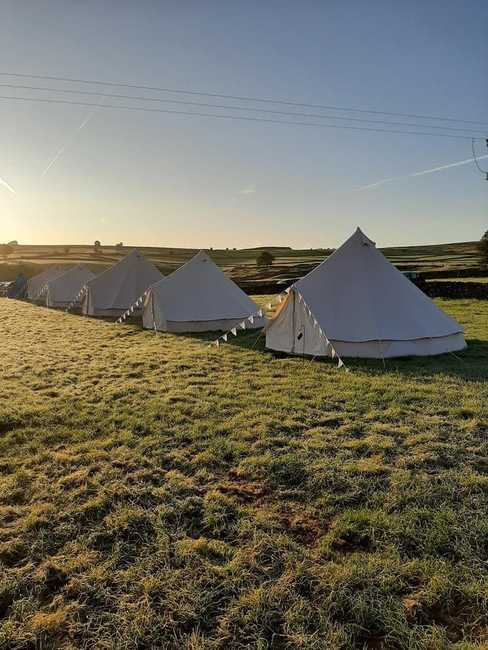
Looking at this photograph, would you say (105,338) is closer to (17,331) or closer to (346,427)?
(17,331)

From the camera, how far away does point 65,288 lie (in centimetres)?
2956

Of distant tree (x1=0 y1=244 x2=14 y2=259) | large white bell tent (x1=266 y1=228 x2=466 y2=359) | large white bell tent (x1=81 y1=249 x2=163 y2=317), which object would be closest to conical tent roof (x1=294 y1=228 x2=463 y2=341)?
large white bell tent (x1=266 y1=228 x2=466 y2=359)

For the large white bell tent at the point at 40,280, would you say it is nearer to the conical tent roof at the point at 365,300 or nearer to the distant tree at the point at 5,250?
the conical tent roof at the point at 365,300

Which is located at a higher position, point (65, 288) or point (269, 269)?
point (269, 269)

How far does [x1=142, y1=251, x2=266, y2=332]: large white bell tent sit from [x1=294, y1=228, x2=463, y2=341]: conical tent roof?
15.7ft

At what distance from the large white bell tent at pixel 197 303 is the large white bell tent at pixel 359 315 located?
14.5 feet

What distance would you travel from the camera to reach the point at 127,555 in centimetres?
372

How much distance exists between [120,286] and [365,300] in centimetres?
1486

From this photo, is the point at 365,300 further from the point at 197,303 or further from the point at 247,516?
the point at 247,516

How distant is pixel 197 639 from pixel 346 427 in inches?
154

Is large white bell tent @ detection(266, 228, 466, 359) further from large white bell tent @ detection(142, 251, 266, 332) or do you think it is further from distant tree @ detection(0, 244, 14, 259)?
distant tree @ detection(0, 244, 14, 259)

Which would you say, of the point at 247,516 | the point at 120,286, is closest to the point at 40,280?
the point at 120,286

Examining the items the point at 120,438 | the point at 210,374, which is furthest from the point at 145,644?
the point at 210,374

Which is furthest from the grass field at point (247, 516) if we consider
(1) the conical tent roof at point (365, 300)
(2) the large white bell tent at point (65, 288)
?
(2) the large white bell tent at point (65, 288)
